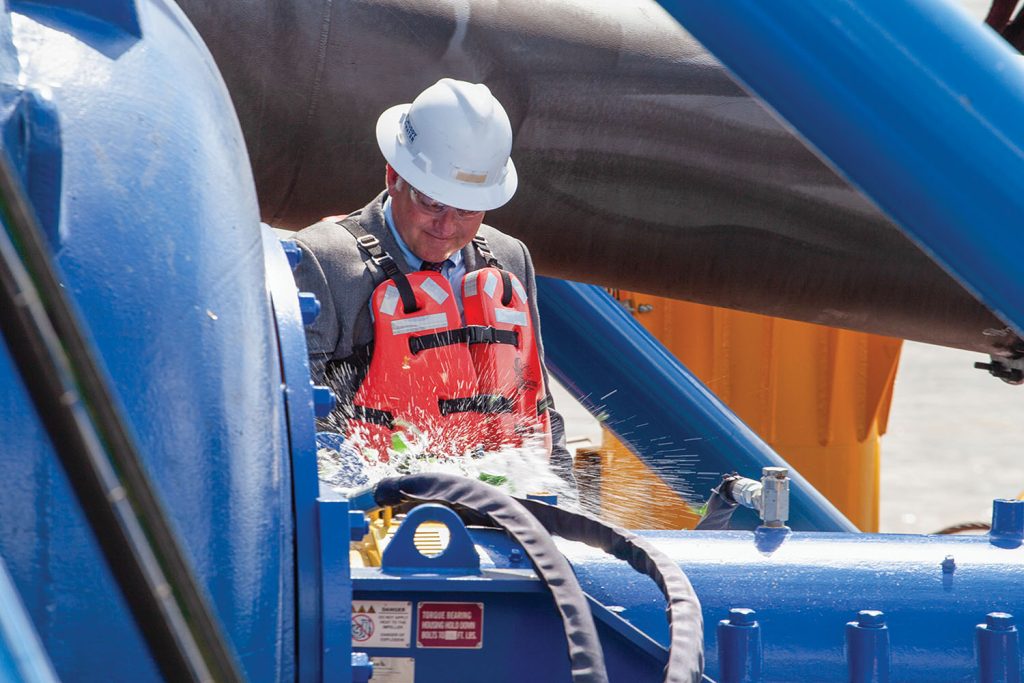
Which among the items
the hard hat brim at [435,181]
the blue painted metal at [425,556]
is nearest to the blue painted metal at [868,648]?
the blue painted metal at [425,556]

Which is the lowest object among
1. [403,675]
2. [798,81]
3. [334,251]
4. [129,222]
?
[403,675]

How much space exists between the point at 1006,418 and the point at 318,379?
9.46 metres

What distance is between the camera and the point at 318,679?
1.43 metres

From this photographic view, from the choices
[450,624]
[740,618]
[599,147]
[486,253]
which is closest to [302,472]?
[450,624]

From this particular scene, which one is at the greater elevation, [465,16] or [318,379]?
[465,16]

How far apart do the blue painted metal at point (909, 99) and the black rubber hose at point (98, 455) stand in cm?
91

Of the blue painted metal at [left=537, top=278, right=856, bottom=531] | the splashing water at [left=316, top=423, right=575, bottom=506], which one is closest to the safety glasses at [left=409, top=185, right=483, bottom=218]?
the splashing water at [left=316, top=423, right=575, bottom=506]

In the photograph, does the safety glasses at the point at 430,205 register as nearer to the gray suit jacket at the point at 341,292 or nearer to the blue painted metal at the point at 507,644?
the gray suit jacket at the point at 341,292

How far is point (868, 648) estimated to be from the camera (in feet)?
5.53

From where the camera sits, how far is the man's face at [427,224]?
3.06 meters

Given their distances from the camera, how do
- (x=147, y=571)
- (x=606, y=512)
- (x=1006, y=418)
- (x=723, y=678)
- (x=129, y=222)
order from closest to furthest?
(x=147, y=571), (x=129, y=222), (x=723, y=678), (x=606, y=512), (x=1006, y=418)

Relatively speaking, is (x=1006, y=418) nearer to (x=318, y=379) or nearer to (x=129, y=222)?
(x=318, y=379)

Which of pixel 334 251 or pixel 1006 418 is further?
pixel 1006 418

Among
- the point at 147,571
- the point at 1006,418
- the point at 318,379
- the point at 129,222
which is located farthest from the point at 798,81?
the point at 1006,418
